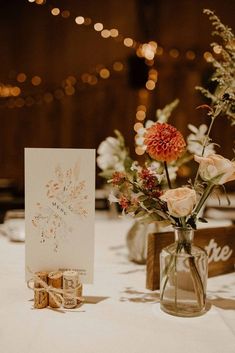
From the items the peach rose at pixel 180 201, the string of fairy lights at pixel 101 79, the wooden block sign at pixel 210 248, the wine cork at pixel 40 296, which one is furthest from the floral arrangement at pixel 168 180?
the string of fairy lights at pixel 101 79

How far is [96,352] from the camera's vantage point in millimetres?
768

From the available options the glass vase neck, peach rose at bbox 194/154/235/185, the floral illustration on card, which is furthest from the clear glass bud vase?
the floral illustration on card

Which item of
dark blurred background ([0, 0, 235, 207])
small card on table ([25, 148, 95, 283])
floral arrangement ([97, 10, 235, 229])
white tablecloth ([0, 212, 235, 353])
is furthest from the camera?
dark blurred background ([0, 0, 235, 207])

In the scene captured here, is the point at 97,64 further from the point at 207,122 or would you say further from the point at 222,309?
the point at 222,309

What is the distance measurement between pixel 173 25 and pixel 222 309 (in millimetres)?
3530

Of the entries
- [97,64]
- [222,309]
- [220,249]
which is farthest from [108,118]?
[222,309]

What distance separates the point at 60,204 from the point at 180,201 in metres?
0.31

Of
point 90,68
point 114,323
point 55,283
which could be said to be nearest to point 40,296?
point 55,283

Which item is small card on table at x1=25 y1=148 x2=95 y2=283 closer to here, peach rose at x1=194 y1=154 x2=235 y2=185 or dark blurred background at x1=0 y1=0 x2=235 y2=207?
peach rose at x1=194 y1=154 x2=235 y2=185

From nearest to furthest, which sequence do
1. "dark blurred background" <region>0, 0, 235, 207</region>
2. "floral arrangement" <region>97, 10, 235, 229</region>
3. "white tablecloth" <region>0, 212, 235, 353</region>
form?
"white tablecloth" <region>0, 212, 235, 353</region> < "floral arrangement" <region>97, 10, 235, 229</region> < "dark blurred background" <region>0, 0, 235, 207</region>

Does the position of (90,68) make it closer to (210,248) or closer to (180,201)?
(210,248)

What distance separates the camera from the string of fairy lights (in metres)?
3.95

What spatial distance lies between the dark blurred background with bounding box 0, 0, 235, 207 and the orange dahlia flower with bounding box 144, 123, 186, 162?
3108mm

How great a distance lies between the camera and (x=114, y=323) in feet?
2.94
